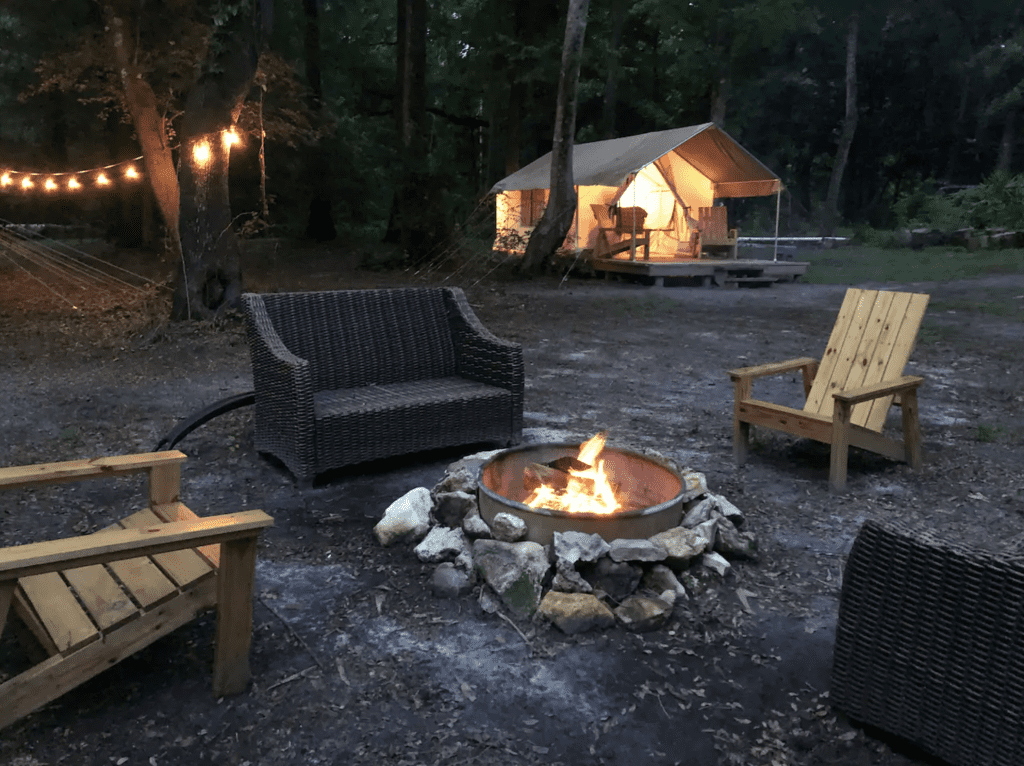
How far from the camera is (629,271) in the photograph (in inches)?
685

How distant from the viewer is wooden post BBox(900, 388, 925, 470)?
485 centimetres

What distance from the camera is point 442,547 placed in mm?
3615

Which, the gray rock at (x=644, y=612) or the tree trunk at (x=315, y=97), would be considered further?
the tree trunk at (x=315, y=97)

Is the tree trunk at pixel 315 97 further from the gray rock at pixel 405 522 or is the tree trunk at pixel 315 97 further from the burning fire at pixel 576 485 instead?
the burning fire at pixel 576 485

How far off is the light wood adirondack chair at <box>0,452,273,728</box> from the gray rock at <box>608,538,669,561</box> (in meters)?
1.40

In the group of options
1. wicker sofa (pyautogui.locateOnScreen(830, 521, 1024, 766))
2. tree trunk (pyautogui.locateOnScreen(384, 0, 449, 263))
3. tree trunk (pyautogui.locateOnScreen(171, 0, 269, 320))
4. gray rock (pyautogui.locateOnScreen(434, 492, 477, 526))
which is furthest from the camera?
tree trunk (pyautogui.locateOnScreen(384, 0, 449, 263))

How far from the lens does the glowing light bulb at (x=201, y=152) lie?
9570 mm

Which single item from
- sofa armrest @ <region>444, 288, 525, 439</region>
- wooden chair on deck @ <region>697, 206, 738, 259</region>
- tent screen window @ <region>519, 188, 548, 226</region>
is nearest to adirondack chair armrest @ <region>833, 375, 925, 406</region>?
sofa armrest @ <region>444, 288, 525, 439</region>

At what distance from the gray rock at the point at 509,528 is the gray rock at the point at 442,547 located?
180 millimetres

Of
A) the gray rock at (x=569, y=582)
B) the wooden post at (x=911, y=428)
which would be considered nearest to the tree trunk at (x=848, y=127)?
the wooden post at (x=911, y=428)

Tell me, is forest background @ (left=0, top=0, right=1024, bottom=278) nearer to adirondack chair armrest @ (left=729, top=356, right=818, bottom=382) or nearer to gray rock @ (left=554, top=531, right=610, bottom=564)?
adirondack chair armrest @ (left=729, top=356, right=818, bottom=382)

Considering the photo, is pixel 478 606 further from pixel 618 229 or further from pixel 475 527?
pixel 618 229

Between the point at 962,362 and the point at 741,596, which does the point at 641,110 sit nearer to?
the point at 962,362

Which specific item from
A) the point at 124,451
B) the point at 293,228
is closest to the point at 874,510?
the point at 124,451
